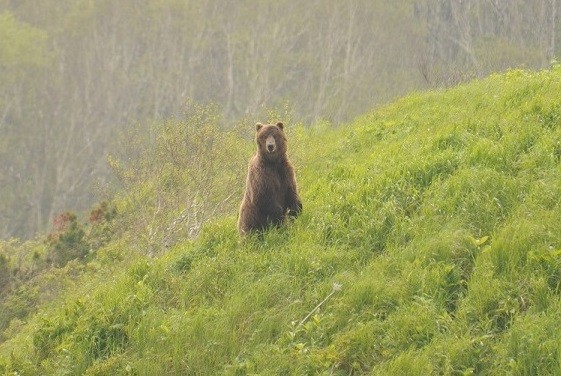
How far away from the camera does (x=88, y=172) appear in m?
55.5

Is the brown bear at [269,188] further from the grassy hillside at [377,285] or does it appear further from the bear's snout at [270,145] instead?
the grassy hillside at [377,285]

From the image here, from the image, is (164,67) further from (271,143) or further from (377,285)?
(377,285)

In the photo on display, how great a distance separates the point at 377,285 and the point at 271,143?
102 inches

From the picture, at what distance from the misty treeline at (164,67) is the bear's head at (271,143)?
1710 inches

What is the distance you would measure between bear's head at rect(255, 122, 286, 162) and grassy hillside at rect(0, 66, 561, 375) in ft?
2.67

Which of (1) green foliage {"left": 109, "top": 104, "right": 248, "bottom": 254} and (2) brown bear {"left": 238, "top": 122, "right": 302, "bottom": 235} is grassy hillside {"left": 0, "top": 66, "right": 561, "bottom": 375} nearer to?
(2) brown bear {"left": 238, "top": 122, "right": 302, "bottom": 235}

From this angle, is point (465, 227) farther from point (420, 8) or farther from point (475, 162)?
point (420, 8)

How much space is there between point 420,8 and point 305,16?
7473 millimetres

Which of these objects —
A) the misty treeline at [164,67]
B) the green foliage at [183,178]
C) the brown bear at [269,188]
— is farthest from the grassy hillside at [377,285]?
the misty treeline at [164,67]

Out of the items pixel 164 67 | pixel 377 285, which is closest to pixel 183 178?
pixel 377 285

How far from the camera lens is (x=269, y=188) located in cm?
987

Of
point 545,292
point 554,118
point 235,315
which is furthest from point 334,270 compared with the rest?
point 554,118

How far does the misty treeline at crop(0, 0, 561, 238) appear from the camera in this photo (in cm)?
5459

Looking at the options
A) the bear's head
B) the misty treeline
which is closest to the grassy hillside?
the bear's head
